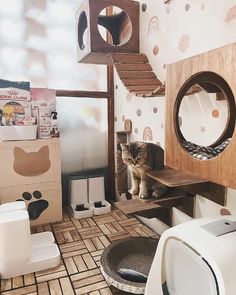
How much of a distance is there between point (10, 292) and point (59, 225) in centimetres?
67

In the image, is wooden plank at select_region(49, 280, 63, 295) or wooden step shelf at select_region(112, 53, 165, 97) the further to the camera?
wooden step shelf at select_region(112, 53, 165, 97)

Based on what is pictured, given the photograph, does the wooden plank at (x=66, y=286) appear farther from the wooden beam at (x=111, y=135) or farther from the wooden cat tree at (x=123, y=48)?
the wooden beam at (x=111, y=135)

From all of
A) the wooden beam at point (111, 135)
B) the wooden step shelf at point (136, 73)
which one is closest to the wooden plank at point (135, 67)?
the wooden step shelf at point (136, 73)

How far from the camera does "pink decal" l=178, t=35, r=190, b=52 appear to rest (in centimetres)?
117

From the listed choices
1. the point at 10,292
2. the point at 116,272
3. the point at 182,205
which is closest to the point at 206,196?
the point at 182,205

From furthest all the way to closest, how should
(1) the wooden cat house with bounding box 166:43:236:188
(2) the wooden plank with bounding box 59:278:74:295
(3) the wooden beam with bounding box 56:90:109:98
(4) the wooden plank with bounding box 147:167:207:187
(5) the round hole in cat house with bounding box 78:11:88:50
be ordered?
(3) the wooden beam with bounding box 56:90:109:98
(5) the round hole in cat house with bounding box 78:11:88:50
(2) the wooden plank with bounding box 59:278:74:295
(4) the wooden plank with bounding box 147:167:207:187
(1) the wooden cat house with bounding box 166:43:236:188

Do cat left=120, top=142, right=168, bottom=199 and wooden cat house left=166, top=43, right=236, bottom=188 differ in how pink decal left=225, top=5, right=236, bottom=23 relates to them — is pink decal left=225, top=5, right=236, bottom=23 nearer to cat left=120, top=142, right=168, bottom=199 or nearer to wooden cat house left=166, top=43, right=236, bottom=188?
wooden cat house left=166, top=43, right=236, bottom=188

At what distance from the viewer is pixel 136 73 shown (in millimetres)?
1444

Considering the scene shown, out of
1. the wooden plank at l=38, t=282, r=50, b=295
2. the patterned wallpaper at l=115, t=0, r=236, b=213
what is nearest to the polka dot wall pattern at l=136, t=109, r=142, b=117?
the patterned wallpaper at l=115, t=0, r=236, b=213

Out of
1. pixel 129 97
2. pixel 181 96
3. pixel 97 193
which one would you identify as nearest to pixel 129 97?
pixel 129 97

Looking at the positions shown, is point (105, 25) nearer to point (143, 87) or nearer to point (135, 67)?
point (135, 67)

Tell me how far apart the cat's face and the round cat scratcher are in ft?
1.58

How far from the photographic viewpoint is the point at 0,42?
179 cm

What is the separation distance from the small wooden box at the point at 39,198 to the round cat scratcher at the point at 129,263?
70cm
